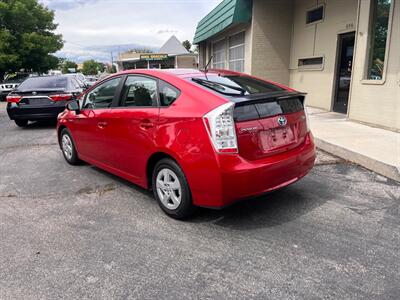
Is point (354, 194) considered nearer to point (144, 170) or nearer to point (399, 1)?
point (144, 170)

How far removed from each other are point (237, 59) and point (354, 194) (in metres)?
11.9

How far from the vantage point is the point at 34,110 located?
9.30 m

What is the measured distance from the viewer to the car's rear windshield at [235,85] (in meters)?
3.51

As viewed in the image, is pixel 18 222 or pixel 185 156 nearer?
pixel 185 156

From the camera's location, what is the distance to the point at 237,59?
15305mm

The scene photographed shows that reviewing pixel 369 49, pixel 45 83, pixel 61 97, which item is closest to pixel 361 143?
pixel 369 49

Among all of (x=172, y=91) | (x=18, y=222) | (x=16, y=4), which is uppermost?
(x=16, y=4)

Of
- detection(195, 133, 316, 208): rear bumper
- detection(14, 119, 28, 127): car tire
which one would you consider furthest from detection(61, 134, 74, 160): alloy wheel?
detection(14, 119, 28, 127): car tire

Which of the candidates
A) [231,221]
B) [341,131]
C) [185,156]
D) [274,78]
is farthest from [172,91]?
[274,78]

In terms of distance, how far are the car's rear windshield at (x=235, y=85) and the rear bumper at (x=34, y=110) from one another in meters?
6.65

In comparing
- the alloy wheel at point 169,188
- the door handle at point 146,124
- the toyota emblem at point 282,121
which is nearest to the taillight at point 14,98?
the door handle at point 146,124

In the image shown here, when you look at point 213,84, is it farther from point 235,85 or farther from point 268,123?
point 268,123

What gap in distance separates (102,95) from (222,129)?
237cm

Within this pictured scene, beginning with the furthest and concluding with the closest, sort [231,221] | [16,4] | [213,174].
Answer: [16,4] < [231,221] < [213,174]
